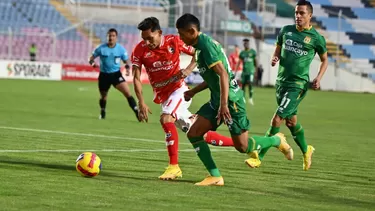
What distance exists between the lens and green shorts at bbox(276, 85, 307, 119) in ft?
41.1

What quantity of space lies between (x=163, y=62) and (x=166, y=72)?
0.53 ft

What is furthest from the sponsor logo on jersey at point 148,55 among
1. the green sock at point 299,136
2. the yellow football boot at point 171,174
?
the green sock at point 299,136

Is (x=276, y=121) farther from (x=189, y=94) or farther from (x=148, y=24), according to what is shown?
(x=148, y=24)

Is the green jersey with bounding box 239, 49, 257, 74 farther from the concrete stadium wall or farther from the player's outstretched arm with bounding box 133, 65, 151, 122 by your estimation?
the player's outstretched arm with bounding box 133, 65, 151, 122

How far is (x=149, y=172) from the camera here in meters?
11.0

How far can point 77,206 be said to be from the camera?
7.75 meters

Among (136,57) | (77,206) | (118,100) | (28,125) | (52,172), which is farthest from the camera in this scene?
(118,100)

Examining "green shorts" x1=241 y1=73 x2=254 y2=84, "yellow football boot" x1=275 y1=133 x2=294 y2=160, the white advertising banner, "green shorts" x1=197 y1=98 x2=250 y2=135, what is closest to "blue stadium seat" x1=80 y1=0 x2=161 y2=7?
the white advertising banner

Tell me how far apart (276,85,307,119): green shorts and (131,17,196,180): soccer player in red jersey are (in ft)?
4.83

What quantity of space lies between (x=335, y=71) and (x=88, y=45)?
51.6ft

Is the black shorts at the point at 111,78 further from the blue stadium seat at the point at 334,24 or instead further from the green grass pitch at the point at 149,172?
the blue stadium seat at the point at 334,24

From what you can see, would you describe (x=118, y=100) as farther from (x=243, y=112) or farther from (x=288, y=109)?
(x=243, y=112)

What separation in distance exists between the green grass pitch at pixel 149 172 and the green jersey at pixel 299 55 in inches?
49.4

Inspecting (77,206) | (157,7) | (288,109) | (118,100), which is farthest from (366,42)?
(77,206)
